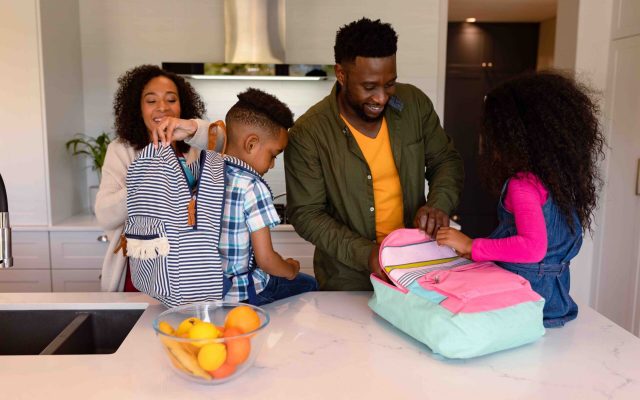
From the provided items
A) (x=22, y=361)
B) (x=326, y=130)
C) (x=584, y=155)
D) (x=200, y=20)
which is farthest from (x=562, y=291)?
(x=200, y=20)

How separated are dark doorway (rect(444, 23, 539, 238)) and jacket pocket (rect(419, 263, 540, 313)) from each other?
172 inches

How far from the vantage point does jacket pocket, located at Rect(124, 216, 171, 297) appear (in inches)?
44.2

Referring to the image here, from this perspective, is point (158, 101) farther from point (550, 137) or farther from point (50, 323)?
point (550, 137)

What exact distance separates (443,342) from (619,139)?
207 centimetres

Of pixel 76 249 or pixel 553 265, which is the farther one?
pixel 76 249

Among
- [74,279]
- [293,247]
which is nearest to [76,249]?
[74,279]

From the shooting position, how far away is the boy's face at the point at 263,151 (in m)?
1.33

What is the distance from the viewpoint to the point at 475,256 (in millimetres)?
1270

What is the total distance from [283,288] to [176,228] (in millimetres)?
422

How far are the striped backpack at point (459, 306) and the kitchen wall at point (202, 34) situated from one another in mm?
2226

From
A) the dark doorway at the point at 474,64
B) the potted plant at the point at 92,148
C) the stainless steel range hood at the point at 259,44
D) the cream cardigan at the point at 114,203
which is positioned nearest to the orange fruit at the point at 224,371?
the cream cardigan at the point at 114,203

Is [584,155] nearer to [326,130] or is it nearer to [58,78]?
[326,130]

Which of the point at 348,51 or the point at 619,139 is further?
the point at 619,139

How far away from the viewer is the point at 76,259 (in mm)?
2898
